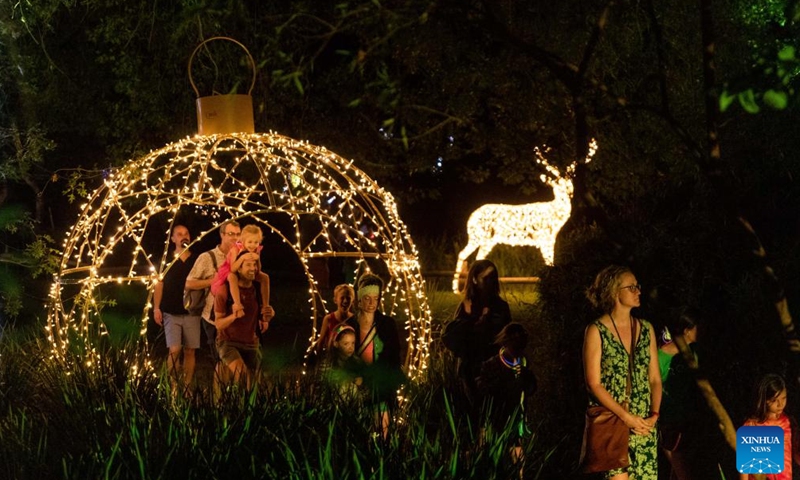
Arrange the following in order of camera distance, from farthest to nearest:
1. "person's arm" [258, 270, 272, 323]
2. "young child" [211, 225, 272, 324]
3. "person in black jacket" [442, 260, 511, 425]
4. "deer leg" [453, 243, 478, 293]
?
1. "deer leg" [453, 243, 478, 293]
2. "person's arm" [258, 270, 272, 323]
3. "young child" [211, 225, 272, 324]
4. "person in black jacket" [442, 260, 511, 425]

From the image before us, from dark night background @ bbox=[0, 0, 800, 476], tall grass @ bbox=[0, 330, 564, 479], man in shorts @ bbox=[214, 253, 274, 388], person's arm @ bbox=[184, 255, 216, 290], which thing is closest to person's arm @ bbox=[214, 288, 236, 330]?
man in shorts @ bbox=[214, 253, 274, 388]

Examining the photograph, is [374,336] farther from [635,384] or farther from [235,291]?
[635,384]

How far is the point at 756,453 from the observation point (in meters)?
4.74

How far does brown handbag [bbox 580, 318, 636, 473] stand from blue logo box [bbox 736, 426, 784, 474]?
69.9 inches

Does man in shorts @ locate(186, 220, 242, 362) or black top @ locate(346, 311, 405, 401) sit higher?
man in shorts @ locate(186, 220, 242, 362)

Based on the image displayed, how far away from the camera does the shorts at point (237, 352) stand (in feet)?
30.4

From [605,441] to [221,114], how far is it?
3.69m

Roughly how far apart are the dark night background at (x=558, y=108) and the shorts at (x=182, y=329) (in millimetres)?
2050

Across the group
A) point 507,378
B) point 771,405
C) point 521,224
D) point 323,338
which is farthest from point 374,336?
point 521,224

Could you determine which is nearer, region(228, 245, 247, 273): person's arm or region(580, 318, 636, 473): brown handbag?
region(580, 318, 636, 473): brown handbag

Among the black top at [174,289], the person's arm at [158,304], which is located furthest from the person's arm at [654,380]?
the person's arm at [158,304]

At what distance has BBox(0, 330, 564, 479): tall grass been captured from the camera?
583cm

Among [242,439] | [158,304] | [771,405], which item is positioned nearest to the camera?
[771,405]

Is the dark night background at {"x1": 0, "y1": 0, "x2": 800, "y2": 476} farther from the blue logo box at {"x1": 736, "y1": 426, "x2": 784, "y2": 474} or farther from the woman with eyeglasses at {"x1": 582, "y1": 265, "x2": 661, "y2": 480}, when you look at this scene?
the blue logo box at {"x1": 736, "y1": 426, "x2": 784, "y2": 474}
